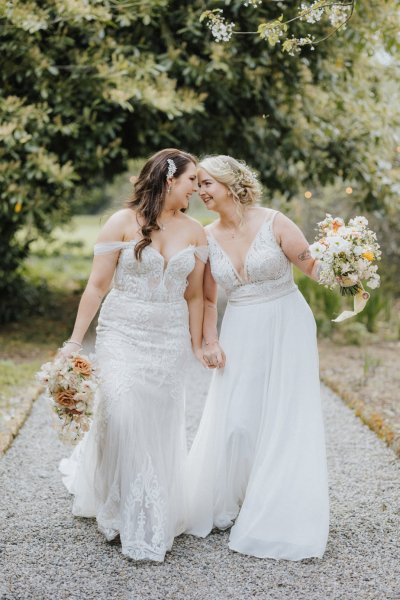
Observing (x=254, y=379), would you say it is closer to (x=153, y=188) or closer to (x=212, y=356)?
(x=212, y=356)

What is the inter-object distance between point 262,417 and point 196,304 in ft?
2.32

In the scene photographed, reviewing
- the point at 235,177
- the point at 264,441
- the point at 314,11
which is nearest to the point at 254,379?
the point at 264,441

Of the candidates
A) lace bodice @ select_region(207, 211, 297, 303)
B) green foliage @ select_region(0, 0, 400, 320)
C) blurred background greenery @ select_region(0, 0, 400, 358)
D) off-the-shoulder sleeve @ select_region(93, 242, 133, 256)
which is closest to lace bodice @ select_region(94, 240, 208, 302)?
off-the-shoulder sleeve @ select_region(93, 242, 133, 256)

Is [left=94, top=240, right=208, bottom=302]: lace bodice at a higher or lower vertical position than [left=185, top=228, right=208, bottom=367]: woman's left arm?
higher

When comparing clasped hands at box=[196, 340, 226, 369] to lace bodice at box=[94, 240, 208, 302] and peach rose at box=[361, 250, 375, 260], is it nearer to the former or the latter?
lace bodice at box=[94, 240, 208, 302]

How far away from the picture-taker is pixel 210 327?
434 cm

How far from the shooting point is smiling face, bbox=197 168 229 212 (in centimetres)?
414

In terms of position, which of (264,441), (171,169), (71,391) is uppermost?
(171,169)

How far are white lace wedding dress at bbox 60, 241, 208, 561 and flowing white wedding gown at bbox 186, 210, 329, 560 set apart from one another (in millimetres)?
183

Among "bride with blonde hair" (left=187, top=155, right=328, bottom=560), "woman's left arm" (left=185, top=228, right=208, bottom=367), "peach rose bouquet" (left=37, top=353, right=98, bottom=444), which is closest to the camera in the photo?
"peach rose bouquet" (left=37, top=353, right=98, bottom=444)

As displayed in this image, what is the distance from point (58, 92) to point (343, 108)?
140 inches

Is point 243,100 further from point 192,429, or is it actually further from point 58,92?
point 192,429

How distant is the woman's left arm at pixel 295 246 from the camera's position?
4.10 m

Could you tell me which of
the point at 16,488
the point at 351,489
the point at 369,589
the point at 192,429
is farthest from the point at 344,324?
the point at 369,589
